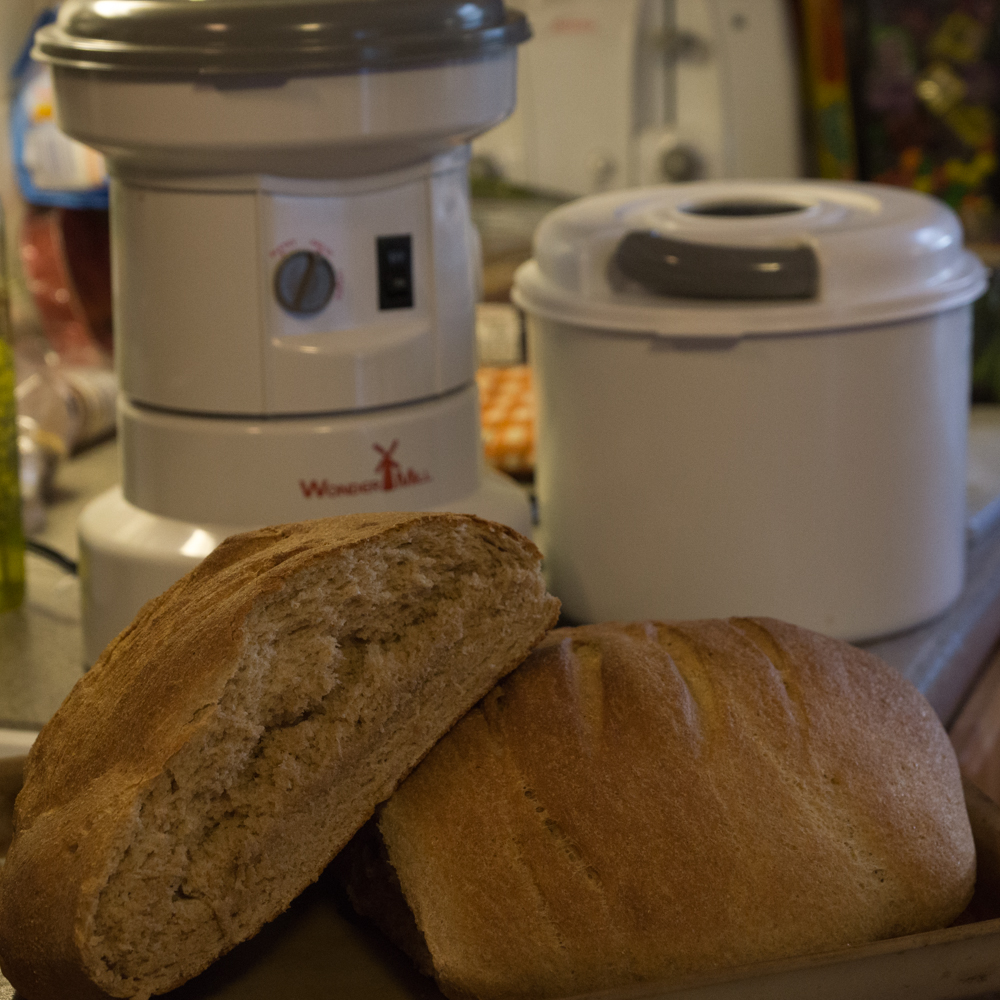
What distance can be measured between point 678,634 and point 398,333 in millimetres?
305

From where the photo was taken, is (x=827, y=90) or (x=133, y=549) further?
(x=827, y=90)

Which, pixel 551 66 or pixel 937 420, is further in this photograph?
pixel 551 66

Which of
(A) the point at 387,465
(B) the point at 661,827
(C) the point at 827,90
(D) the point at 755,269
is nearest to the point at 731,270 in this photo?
(D) the point at 755,269

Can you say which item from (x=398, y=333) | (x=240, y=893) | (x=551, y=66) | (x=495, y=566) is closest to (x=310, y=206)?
(x=398, y=333)

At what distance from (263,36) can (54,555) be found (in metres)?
0.58

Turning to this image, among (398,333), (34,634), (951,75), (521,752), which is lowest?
(34,634)

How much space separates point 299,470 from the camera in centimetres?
91

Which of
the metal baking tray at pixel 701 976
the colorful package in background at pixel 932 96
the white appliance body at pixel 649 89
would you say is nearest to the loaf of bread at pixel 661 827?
the metal baking tray at pixel 701 976

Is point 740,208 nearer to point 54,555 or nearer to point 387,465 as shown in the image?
point 387,465

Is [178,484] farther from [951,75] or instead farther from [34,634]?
[951,75]

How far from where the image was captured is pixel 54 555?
120cm

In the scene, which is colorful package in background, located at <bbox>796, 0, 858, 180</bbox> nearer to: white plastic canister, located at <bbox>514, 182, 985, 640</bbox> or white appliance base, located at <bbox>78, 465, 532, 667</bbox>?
white plastic canister, located at <bbox>514, 182, 985, 640</bbox>

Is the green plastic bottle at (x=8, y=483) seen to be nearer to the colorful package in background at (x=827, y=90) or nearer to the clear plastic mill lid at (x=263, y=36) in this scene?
the clear plastic mill lid at (x=263, y=36)

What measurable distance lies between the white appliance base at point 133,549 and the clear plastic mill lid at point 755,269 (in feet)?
0.51
